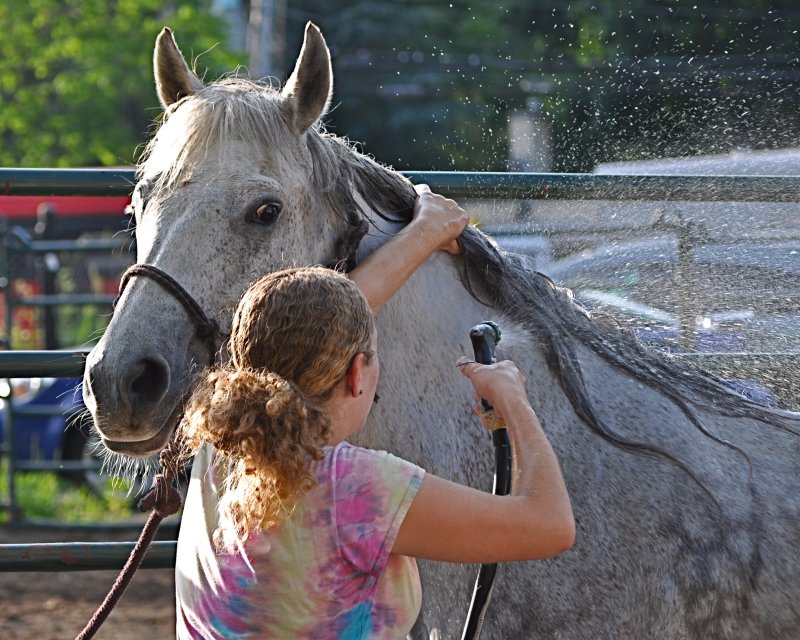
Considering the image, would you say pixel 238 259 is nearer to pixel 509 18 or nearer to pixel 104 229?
pixel 104 229

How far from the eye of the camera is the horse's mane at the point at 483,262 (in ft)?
7.20

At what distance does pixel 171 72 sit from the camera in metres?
2.45

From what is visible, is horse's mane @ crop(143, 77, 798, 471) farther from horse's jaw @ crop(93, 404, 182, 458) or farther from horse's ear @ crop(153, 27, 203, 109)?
horse's jaw @ crop(93, 404, 182, 458)

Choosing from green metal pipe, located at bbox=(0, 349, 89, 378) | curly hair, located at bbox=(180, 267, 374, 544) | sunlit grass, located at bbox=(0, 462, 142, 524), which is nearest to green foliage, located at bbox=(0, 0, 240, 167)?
sunlit grass, located at bbox=(0, 462, 142, 524)

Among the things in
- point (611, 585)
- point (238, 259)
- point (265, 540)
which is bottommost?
point (611, 585)

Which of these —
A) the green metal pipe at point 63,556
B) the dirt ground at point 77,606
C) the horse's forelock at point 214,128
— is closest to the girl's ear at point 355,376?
the horse's forelock at point 214,128

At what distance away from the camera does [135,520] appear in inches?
277

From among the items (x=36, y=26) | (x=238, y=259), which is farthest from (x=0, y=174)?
(x=36, y=26)

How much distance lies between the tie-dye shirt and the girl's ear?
83mm

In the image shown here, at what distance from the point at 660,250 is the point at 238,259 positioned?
69.0 inches

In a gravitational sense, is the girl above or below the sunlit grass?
above

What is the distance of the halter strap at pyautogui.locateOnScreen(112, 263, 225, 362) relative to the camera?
203 centimetres

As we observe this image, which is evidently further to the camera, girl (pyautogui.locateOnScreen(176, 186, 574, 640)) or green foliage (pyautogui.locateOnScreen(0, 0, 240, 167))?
green foliage (pyautogui.locateOnScreen(0, 0, 240, 167))

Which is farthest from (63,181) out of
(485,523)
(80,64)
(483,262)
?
(80,64)
